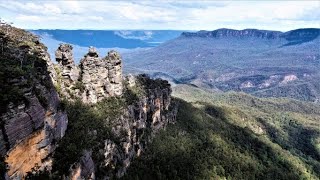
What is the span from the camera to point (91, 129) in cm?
7012

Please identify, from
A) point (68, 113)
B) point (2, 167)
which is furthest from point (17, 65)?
point (68, 113)

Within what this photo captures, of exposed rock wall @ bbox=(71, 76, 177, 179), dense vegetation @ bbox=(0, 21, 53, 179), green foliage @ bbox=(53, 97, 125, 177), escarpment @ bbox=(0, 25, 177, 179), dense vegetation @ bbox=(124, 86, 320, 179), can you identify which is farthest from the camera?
dense vegetation @ bbox=(124, 86, 320, 179)

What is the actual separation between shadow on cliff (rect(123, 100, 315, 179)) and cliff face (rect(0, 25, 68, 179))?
33.0 m

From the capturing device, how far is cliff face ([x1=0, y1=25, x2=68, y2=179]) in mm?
38781

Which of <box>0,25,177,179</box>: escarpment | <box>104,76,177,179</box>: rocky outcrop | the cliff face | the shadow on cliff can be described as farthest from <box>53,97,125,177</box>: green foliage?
the shadow on cliff

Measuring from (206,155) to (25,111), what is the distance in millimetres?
79382

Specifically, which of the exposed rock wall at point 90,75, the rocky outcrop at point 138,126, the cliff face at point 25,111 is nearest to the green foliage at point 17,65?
the cliff face at point 25,111

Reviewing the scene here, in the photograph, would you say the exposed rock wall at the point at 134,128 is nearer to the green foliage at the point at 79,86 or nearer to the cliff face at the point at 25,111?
the cliff face at the point at 25,111

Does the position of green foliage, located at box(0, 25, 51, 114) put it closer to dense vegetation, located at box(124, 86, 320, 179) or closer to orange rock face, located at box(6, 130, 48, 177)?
orange rock face, located at box(6, 130, 48, 177)

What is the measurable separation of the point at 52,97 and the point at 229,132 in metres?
106

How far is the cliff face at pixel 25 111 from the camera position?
127ft

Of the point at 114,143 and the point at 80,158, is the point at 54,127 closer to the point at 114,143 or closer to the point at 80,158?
the point at 80,158

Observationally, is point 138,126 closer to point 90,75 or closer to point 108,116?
point 108,116

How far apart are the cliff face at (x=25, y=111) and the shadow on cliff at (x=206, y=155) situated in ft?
108
